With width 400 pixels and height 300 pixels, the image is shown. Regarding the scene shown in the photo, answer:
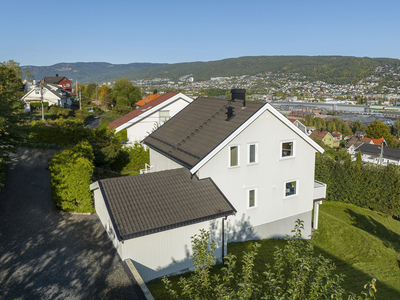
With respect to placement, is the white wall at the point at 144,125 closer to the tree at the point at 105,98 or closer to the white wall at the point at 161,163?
the white wall at the point at 161,163

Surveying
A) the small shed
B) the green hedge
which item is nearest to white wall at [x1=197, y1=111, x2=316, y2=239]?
the small shed

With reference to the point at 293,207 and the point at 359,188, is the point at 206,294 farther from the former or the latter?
the point at 359,188

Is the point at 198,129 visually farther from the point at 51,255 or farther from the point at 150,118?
the point at 150,118

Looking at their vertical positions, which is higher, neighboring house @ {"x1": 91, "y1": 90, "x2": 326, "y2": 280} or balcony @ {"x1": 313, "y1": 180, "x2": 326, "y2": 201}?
neighboring house @ {"x1": 91, "y1": 90, "x2": 326, "y2": 280}

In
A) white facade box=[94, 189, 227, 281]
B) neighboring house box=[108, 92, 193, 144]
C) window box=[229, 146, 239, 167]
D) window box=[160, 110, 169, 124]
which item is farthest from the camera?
window box=[160, 110, 169, 124]

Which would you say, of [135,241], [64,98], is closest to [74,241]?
[135,241]

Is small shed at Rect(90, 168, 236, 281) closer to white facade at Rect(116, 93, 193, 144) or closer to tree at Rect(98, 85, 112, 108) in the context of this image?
white facade at Rect(116, 93, 193, 144)

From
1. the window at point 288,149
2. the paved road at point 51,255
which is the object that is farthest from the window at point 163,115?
the window at point 288,149
